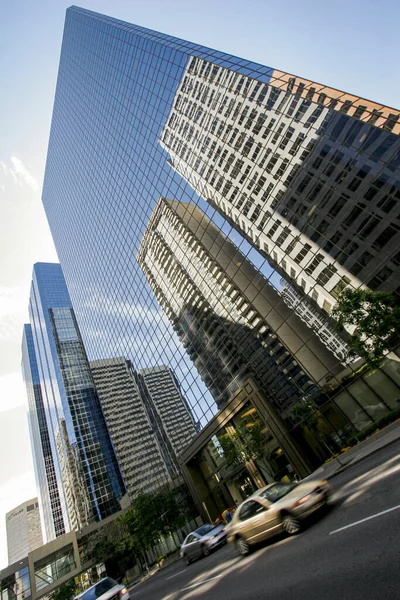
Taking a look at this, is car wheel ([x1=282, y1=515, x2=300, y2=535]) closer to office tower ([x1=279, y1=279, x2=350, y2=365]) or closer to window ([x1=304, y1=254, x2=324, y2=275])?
office tower ([x1=279, y1=279, x2=350, y2=365])

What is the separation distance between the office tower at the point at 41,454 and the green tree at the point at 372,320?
430 ft

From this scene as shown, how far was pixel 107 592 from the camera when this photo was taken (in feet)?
37.0

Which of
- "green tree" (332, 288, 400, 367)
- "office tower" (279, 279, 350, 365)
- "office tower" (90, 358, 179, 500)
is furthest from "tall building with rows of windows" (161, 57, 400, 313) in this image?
"office tower" (90, 358, 179, 500)

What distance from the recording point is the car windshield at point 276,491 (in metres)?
9.09

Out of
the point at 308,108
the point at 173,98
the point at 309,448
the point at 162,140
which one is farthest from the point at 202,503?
the point at 173,98

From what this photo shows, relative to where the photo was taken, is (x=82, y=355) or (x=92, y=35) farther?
(x=82, y=355)

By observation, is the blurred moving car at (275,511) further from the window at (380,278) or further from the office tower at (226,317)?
the office tower at (226,317)

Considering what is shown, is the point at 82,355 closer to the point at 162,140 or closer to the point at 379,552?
the point at 162,140

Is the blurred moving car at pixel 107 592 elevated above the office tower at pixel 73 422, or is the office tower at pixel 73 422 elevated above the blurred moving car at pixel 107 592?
the office tower at pixel 73 422

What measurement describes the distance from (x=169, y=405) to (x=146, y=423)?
11.2 metres

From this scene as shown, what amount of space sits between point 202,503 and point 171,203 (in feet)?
124

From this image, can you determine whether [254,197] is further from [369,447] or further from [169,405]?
[169,405]

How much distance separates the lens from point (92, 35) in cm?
6119

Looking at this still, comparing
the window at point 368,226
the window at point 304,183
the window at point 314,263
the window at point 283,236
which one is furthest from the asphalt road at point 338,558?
the window at point 304,183
